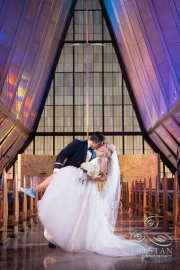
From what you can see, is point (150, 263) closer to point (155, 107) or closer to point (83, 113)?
point (155, 107)

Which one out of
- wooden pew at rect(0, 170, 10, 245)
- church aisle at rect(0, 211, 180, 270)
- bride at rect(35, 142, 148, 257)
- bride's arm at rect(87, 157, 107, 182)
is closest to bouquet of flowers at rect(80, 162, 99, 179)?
bride at rect(35, 142, 148, 257)

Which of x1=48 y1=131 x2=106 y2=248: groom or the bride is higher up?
x1=48 y1=131 x2=106 y2=248: groom

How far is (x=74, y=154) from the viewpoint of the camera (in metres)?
7.42

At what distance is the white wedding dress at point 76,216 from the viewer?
21.7 feet

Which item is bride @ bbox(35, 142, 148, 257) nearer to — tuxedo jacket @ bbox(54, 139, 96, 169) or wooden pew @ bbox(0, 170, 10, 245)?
tuxedo jacket @ bbox(54, 139, 96, 169)

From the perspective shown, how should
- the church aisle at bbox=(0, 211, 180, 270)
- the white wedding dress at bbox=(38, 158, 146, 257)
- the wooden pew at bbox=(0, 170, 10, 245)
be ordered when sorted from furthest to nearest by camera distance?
1. the wooden pew at bbox=(0, 170, 10, 245)
2. the white wedding dress at bbox=(38, 158, 146, 257)
3. the church aisle at bbox=(0, 211, 180, 270)

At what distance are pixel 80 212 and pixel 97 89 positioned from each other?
22.9m

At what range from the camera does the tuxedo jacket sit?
730 centimetres

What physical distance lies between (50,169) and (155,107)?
6.84 metres

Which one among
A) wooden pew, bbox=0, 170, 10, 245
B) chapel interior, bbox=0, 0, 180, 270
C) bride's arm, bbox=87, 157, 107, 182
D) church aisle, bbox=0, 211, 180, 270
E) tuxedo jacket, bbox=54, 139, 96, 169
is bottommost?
church aisle, bbox=0, 211, 180, 270

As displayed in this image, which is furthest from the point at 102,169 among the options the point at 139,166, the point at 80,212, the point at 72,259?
the point at 139,166

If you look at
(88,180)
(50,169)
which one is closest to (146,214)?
(88,180)

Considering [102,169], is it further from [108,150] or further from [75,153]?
[75,153]

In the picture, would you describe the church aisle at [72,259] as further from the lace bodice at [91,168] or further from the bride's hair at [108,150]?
the bride's hair at [108,150]
